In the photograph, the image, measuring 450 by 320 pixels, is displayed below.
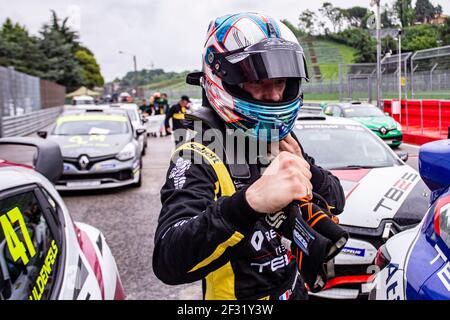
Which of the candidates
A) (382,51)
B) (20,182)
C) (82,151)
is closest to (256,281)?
(382,51)

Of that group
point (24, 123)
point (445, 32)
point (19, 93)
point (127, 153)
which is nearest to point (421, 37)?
point (445, 32)

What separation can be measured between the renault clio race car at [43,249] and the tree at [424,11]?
1.62 m

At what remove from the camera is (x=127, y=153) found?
8.09 m

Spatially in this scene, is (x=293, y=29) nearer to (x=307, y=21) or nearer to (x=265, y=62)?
(x=307, y=21)

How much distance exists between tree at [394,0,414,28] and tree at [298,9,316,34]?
0.25m

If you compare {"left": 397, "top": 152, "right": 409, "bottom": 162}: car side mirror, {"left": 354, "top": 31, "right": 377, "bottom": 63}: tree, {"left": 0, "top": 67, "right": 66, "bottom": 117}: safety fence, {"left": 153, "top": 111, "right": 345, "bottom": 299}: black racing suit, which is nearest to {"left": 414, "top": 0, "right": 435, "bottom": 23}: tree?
{"left": 354, "top": 31, "right": 377, "bottom": 63}: tree

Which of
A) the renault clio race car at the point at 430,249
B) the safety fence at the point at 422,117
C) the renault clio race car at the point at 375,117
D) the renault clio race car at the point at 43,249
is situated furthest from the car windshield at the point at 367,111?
the renault clio race car at the point at 43,249

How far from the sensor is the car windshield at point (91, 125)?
8.82m

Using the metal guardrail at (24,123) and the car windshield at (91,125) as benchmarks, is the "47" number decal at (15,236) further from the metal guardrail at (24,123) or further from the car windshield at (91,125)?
the metal guardrail at (24,123)

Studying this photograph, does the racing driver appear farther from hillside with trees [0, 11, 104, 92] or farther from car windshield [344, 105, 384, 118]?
hillside with trees [0, 11, 104, 92]

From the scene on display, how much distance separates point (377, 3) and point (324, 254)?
0.71 m

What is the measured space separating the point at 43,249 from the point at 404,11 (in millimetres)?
1829

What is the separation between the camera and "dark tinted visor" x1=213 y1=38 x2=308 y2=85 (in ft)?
4.33

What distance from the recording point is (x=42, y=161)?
2.96 metres
